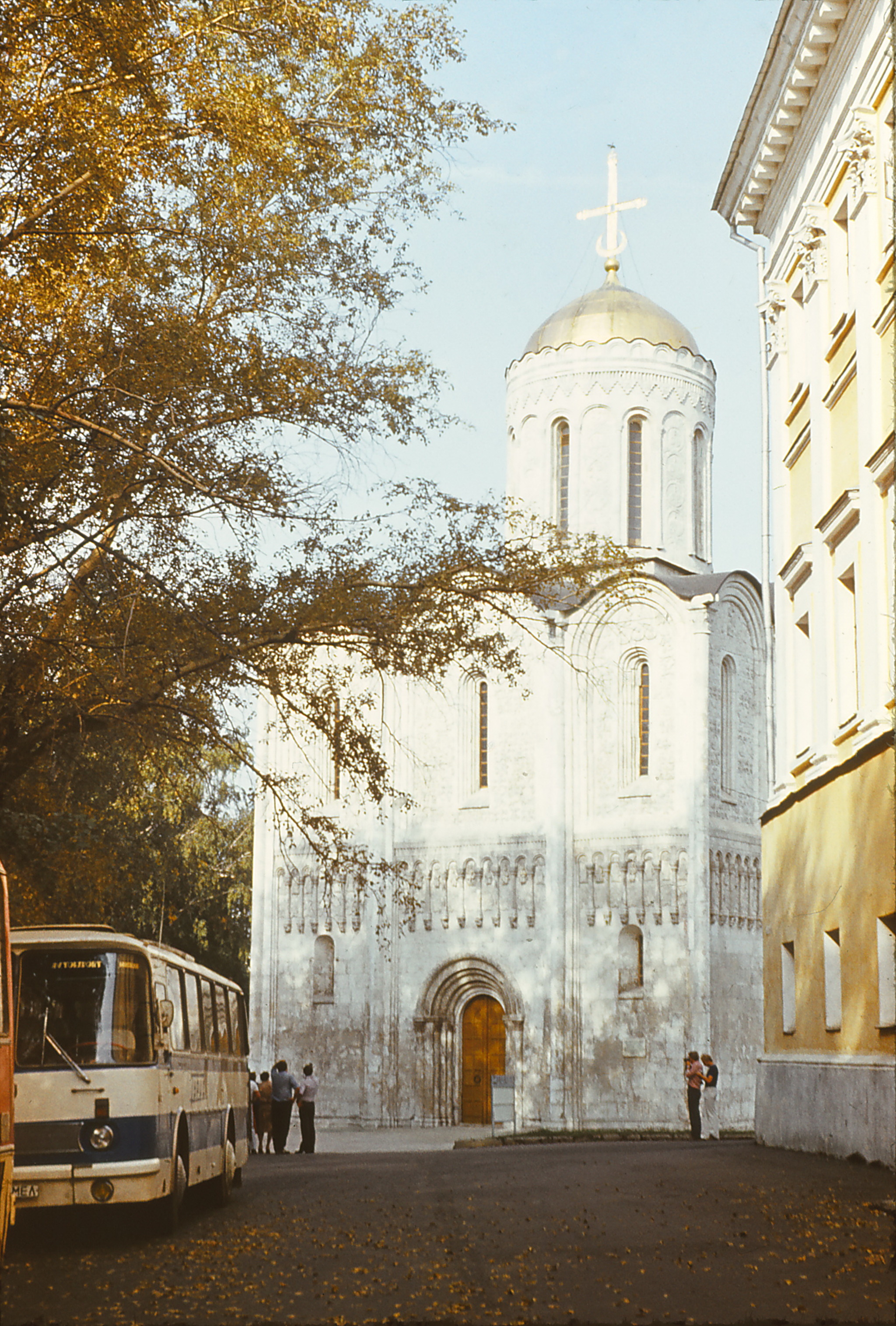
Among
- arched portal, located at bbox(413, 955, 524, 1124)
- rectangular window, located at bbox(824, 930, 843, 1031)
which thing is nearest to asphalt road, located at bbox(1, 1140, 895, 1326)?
rectangular window, located at bbox(824, 930, 843, 1031)

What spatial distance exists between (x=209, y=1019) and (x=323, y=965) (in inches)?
1061

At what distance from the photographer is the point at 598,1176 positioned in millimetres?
15438

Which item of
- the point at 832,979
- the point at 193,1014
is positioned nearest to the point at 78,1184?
the point at 193,1014

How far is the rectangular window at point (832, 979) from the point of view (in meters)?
16.7

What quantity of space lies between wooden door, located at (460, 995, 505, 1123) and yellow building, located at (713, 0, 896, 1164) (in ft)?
64.1

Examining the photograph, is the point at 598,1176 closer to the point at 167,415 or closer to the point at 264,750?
the point at 167,415

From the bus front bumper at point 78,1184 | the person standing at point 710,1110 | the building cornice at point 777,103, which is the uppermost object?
the building cornice at point 777,103

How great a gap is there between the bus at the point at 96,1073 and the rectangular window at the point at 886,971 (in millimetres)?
6071

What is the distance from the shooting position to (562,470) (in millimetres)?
42625

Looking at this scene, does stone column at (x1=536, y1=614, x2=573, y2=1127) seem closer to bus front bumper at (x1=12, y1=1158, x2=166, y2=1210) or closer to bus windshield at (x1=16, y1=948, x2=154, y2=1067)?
bus windshield at (x1=16, y1=948, x2=154, y2=1067)

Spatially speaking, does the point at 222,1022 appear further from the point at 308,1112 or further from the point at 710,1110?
the point at 710,1110

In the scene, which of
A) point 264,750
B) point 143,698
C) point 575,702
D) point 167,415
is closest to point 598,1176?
point 143,698

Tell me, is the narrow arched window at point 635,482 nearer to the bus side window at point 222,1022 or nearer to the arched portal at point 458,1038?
the arched portal at point 458,1038

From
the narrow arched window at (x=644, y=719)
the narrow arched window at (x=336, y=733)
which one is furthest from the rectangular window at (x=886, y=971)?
the narrow arched window at (x=644, y=719)
